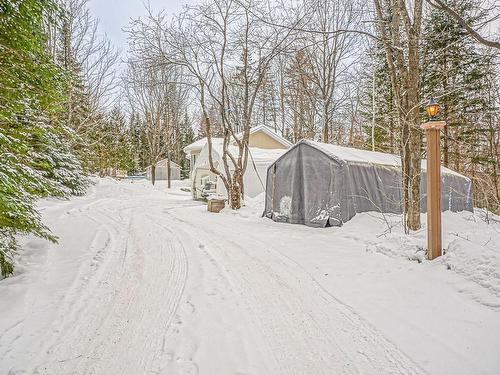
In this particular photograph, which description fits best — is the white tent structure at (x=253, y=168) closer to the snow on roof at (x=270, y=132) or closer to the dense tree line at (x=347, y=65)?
the dense tree line at (x=347, y=65)

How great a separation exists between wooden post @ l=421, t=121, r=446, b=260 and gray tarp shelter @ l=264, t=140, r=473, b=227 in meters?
2.79

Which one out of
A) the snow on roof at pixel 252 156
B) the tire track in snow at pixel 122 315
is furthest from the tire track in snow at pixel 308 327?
the snow on roof at pixel 252 156

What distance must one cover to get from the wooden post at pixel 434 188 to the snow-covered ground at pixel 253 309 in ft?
0.66

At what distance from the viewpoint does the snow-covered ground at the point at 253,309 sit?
199cm

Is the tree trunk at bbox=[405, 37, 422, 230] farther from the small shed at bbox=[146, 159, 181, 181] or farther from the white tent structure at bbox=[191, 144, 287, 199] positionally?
the small shed at bbox=[146, 159, 181, 181]

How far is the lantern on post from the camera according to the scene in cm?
371

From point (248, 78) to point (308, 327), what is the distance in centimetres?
1015

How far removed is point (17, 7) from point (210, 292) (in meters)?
3.54

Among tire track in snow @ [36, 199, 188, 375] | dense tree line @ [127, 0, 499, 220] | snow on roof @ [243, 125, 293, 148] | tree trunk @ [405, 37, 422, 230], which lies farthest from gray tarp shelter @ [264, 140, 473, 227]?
snow on roof @ [243, 125, 293, 148]

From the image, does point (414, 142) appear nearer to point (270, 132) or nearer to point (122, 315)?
point (122, 315)

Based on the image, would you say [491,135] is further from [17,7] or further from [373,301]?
[17,7]

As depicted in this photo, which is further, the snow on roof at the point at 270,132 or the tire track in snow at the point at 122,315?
the snow on roof at the point at 270,132

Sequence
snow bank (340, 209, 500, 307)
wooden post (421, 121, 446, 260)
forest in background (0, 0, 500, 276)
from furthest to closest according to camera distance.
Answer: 1. wooden post (421, 121, 446, 260)
2. forest in background (0, 0, 500, 276)
3. snow bank (340, 209, 500, 307)

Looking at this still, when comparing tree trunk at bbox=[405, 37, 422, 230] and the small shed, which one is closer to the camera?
tree trunk at bbox=[405, 37, 422, 230]
